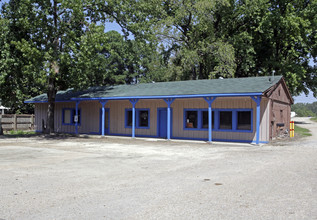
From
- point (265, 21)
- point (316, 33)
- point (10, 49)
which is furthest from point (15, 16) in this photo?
point (316, 33)

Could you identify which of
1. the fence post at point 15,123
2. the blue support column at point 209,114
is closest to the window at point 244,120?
the blue support column at point 209,114

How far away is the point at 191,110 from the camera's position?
20.7 m

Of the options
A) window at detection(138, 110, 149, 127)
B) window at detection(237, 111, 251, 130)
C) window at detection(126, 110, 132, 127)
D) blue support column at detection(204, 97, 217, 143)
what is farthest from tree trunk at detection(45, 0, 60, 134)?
window at detection(237, 111, 251, 130)

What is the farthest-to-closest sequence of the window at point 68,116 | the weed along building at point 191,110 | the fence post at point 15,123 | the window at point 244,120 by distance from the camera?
the fence post at point 15,123 < the window at point 68,116 < the window at point 244,120 < the weed along building at point 191,110

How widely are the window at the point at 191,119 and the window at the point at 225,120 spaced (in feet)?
5.39

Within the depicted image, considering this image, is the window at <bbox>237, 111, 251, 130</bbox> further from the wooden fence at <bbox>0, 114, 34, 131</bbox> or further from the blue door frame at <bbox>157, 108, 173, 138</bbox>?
the wooden fence at <bbox>0, 114, 34, 131</bbox>

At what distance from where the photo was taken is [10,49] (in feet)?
68.7

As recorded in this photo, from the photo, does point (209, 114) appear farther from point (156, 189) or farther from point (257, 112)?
point (156, 189)

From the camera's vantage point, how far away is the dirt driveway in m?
5.34

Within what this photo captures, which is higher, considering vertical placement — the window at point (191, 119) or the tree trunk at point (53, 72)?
the tree trunk at point (53, 72)

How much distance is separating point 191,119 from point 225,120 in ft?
7.47

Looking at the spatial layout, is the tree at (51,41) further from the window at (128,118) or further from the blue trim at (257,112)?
the blue trim at (257,112)

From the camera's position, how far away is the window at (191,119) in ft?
67.5

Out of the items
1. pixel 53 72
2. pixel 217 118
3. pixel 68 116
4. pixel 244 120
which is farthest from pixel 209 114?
pixel 68 116
